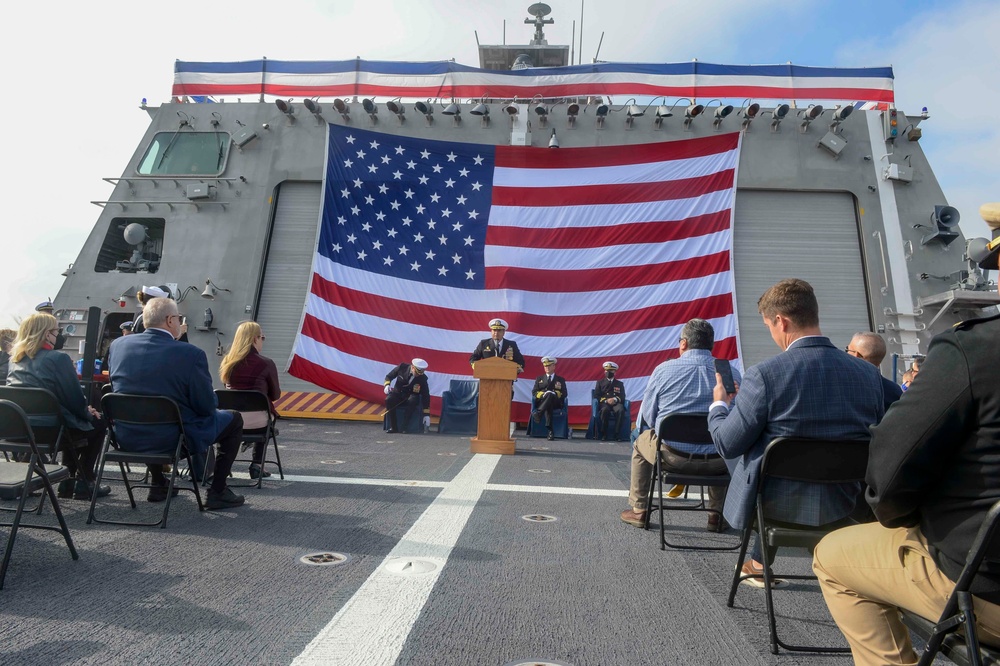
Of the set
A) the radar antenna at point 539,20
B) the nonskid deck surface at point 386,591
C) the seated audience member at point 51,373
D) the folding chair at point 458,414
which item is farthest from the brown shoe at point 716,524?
the radar antenna at point 539,20

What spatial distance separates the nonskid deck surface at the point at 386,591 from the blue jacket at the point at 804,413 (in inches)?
20.1

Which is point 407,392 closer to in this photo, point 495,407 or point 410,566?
point 495,407

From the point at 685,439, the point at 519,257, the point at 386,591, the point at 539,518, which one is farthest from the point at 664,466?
the point at 519,257

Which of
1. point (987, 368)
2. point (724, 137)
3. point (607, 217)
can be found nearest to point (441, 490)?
point (987, 368)

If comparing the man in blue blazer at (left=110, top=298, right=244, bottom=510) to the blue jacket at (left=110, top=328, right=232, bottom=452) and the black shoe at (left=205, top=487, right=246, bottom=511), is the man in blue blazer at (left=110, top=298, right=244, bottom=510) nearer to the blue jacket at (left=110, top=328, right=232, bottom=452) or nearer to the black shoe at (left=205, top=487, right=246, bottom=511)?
the blue jacket at (left=110, top=328, right=232, bottom=452)

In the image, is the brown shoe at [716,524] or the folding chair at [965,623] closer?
the folding chair at [965,623]

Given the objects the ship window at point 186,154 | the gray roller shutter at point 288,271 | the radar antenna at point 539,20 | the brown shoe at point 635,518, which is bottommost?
the brown shoe at point 635,518

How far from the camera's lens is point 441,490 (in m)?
5.29

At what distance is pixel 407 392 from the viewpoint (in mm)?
10930

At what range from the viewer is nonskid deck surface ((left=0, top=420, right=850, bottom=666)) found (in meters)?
2.26

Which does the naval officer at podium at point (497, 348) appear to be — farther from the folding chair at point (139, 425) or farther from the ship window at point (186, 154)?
the ship window at point (186, 154)

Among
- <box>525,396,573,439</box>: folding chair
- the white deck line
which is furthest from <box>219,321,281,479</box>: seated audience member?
<box>525,396,573,439</box>: folding chair

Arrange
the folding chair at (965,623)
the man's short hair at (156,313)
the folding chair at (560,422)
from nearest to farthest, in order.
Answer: the folding chair at (965,623) < the man's short hair at (156,313) < the folding chair at (560,422)

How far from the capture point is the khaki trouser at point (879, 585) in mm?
1633
